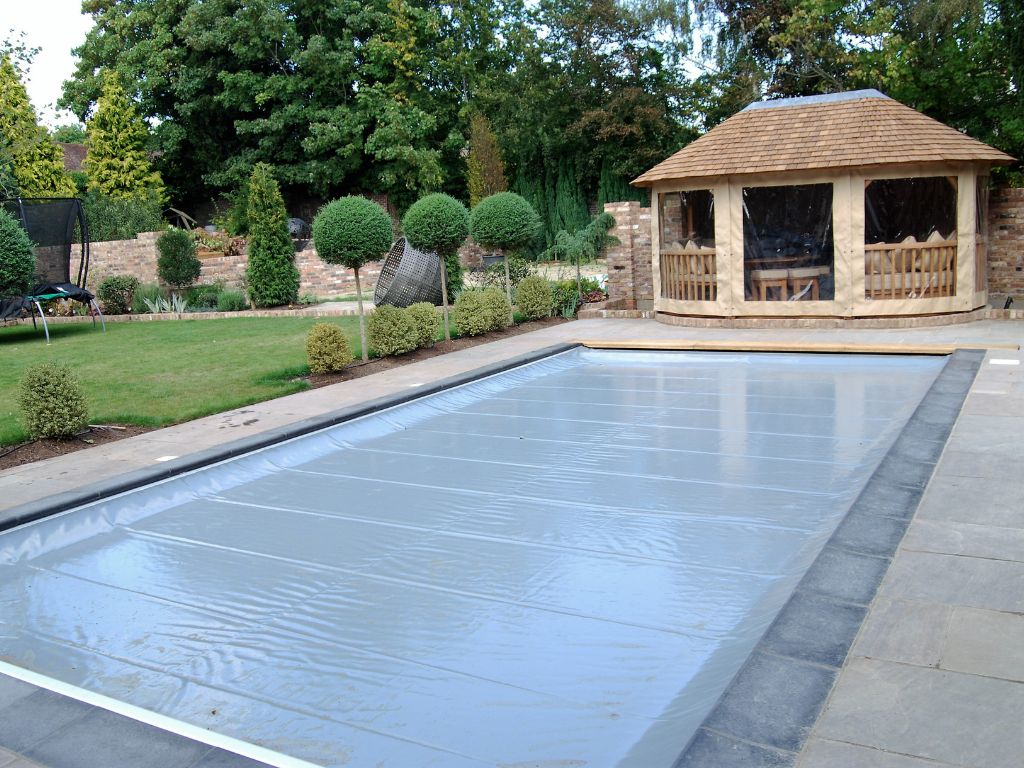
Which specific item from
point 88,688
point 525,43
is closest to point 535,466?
point 88,688

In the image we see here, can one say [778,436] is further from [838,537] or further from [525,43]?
[525,43]

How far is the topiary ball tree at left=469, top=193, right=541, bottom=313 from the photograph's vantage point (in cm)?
1214

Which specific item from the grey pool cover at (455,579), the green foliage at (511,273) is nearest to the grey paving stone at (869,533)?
the grey pool cover at (455,579)

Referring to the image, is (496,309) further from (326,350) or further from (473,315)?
(326,350)

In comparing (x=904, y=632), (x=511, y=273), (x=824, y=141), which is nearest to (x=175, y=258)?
(x=511, y=273)

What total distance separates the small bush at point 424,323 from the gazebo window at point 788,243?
Result: 426 centimetres

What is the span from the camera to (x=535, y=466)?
6.10 m

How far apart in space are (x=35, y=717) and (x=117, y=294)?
51.5 ft

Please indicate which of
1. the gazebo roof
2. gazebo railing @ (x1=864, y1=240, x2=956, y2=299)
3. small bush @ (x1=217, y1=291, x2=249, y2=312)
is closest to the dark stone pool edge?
gazebo railing @ (x1=864, y1=240, x2=956, y2=299)

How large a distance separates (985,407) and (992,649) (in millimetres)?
4047

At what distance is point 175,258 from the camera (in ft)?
56.7

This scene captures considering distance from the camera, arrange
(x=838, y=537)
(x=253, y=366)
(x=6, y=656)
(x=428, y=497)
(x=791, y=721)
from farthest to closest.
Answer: (x=253, y=366)
(x=428, y=497)
(x=838, y=537)
(x=6, y=656)
(x=791, y=721)

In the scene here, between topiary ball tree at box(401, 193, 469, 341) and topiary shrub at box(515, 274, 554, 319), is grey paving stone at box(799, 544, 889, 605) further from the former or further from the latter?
topiary shrub at box(515, 274, 554, 319)

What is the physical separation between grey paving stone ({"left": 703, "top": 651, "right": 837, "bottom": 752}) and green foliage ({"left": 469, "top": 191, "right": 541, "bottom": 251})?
31.6ft
